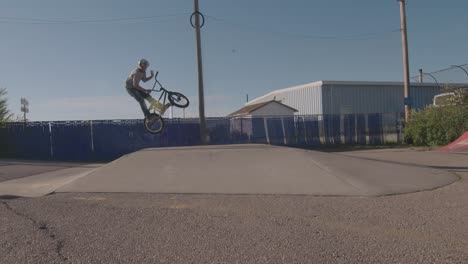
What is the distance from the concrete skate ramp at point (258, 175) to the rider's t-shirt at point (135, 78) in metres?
2.13

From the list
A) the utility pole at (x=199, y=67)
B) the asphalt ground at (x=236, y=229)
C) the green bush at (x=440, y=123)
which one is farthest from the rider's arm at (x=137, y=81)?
the green bush at (x=440, y=123)

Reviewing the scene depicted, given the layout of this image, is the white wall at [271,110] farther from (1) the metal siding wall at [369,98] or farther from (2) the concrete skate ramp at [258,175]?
(2) the concrete skate ramp at [258,175]

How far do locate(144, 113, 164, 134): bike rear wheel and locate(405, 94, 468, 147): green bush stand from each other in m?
16.3

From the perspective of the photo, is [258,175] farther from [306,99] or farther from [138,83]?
[306,99]

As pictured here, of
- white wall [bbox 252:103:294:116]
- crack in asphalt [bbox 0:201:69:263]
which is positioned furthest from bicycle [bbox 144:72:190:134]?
white wall [bbox 252:103:294:116]

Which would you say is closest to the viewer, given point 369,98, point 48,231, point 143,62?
point 48,231

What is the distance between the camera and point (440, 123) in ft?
67.8

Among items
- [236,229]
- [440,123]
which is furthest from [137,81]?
[440,123]

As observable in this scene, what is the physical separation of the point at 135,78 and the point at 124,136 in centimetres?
962

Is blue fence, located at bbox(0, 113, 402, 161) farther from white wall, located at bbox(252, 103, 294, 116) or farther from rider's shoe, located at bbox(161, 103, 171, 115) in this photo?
white wall, located at bbox(252, 103, 294, 116)

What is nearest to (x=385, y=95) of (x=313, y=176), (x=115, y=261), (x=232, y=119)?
(x=232, y=119)

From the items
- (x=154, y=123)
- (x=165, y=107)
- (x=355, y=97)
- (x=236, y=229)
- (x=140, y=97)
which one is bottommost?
(x=236, y=229)

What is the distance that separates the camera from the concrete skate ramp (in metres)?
7.97

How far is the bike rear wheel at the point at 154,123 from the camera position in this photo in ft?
37.5
